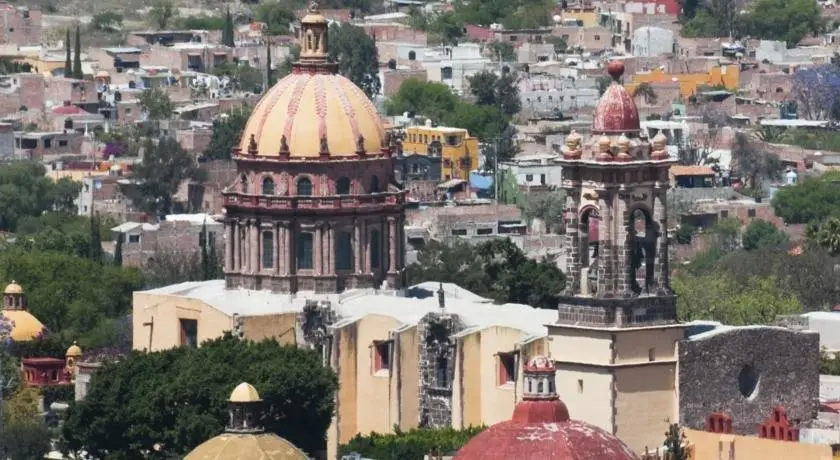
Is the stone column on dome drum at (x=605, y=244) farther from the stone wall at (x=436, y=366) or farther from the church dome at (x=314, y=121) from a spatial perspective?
the church dome at (x=314, y=121)

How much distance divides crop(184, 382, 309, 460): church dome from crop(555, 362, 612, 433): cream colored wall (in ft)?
46.2

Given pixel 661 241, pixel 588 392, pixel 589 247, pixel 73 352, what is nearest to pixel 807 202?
pixel 73 352

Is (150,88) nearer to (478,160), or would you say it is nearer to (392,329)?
(478,160)

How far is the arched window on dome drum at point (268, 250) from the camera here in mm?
106938

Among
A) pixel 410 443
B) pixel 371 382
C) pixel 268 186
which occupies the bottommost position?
pixel 410 443

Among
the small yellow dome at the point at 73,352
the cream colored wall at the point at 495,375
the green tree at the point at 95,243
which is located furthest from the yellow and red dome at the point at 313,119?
the green tree at the point at 95,243

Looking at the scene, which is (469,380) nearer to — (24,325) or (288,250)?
(288,250)

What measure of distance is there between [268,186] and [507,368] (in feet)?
38.4

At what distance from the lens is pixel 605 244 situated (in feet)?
305

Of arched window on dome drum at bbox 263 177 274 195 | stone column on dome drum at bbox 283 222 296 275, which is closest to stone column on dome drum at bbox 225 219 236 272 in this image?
arched window on dome drum at bbox 263 177 274 195

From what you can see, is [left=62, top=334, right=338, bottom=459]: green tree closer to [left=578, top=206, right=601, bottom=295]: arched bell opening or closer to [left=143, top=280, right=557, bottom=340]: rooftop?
[left=143, top=280, right=557, bottom=340]: rooftop

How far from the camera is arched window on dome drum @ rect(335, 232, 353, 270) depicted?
10688 centimetres

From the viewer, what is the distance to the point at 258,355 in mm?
98938

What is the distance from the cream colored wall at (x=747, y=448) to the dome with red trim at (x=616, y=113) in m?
5.94
